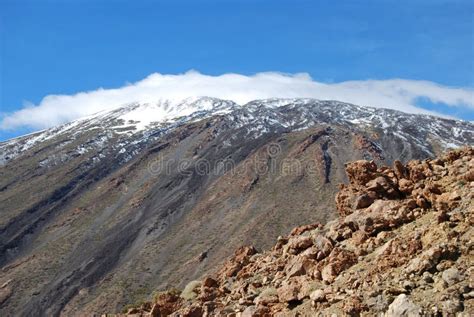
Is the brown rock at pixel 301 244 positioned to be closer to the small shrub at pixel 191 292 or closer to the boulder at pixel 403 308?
the small shrub at pixel 191 292

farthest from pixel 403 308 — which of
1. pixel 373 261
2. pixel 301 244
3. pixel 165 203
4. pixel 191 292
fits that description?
pixel 165 203

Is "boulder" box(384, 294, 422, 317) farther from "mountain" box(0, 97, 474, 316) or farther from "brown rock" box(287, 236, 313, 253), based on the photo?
"mountain" box(0, 97, 474, 316)

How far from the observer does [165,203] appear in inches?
5546

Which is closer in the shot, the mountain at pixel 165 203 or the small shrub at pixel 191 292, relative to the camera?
the small shrub at pixel 191 292

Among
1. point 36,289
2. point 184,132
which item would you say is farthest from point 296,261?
point 184,132

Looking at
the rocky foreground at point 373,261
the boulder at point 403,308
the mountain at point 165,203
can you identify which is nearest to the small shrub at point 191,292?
the rocky foreground at point 373,261

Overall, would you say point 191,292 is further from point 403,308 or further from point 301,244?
point 403,308

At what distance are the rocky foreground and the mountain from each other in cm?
7151

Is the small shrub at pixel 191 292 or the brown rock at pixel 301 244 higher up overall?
the brown rock at pixel 301 244

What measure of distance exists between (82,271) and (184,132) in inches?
3607

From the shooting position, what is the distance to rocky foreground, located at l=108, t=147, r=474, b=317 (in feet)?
44.9

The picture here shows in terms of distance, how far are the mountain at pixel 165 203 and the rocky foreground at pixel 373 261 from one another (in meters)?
71.5

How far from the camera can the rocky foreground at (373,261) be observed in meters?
13.7

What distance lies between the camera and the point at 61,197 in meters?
162
